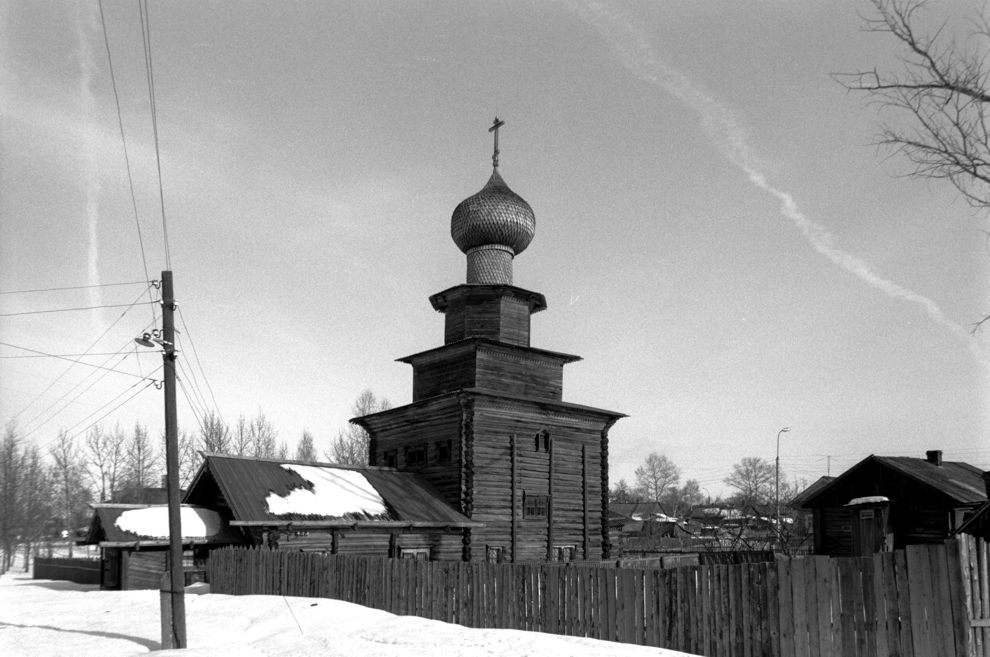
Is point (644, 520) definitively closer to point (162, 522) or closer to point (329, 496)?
point (329, 496)

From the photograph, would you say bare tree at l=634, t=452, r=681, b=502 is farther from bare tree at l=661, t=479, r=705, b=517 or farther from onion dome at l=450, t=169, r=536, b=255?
onion dome at l=450, t=169, r=536, b=255

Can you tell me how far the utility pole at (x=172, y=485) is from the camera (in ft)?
49.3

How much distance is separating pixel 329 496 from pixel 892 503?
23.2m

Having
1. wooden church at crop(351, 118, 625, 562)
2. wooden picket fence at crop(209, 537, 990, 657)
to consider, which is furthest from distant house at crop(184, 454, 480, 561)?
wooden picket fence at crop(209, 537, 990, 657)

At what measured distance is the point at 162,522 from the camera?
26.4 meters

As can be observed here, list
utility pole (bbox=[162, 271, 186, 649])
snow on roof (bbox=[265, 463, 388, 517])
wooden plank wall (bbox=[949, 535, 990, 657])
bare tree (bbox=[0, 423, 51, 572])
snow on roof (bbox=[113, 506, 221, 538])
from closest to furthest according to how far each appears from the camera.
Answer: wooden plank wall (bbox=[949, 535, 990, 657]) < utility pole (bbox=[162, 271, 186, 649]) < snow on roof (bbox=[113, 506, 221, 538]) < snow on roof (bbox=[265, 463, 388, 517]) < bare tree (bbox=[0, 423, 51, 572])

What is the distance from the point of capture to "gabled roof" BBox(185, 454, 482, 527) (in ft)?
81.9

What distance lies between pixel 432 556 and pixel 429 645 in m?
14.6

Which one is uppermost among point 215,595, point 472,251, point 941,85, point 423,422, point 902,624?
point 472,251

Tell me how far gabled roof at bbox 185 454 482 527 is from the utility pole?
792 centimetres

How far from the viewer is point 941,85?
9.14 m

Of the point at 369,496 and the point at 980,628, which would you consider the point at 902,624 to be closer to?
the point at 980,628

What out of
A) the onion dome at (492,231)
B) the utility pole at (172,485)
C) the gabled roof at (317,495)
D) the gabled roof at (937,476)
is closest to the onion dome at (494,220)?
the onion dome at (492,231)

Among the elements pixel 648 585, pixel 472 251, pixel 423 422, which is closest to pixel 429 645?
pixel 648 585
